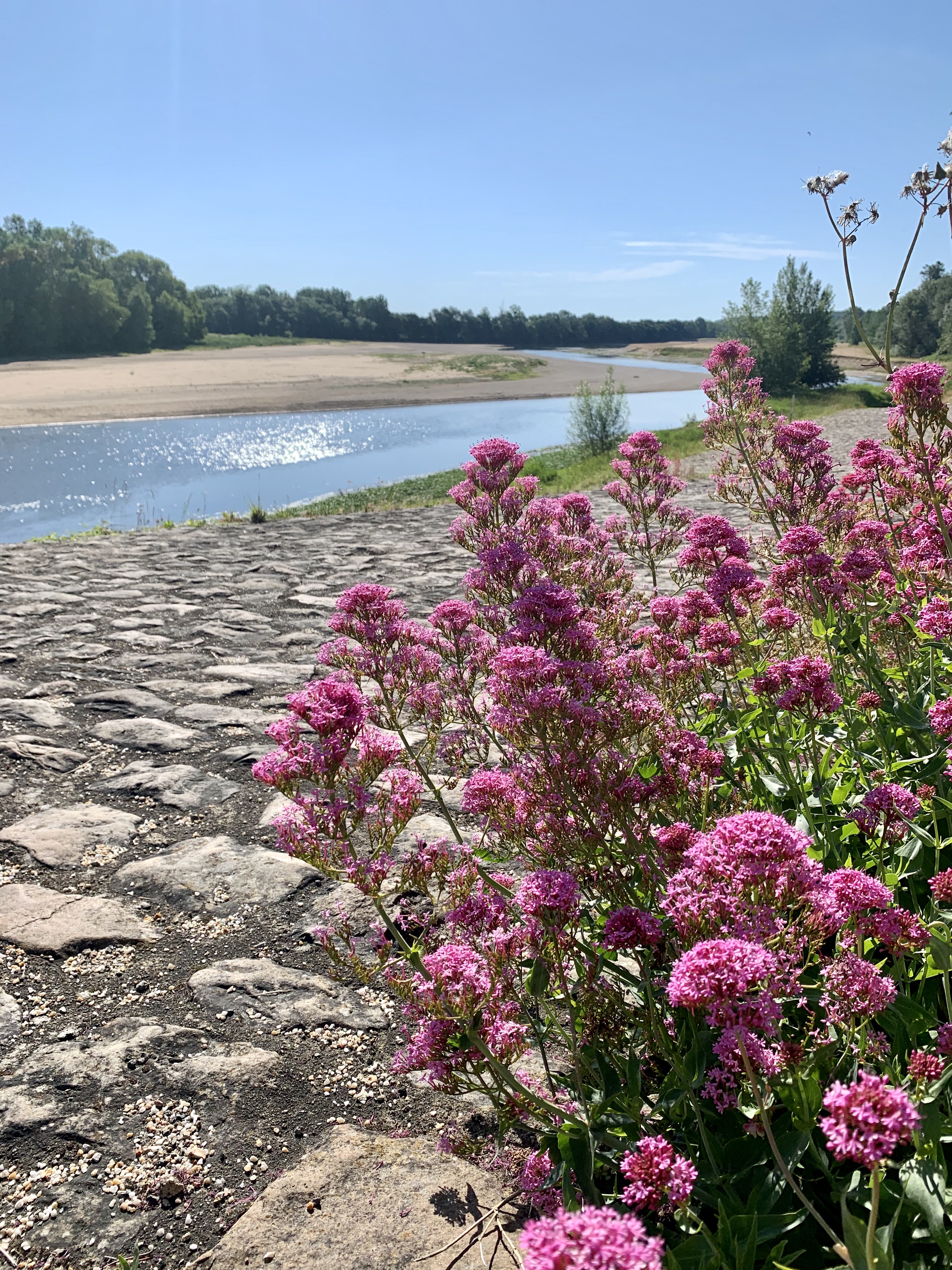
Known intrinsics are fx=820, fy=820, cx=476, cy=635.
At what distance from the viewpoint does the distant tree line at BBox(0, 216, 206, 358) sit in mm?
61531

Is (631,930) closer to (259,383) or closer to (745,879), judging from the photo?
(745,879)

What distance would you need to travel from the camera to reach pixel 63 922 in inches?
149

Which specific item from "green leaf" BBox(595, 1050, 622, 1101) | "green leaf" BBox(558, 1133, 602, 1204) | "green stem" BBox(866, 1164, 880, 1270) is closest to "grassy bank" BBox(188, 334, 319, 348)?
"green leaf" BBox(595, 1050, 622, 1101)

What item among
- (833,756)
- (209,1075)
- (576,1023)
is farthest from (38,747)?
(833,756)

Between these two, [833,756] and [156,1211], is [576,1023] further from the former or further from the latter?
[833,756]

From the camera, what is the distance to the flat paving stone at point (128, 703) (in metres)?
6.26

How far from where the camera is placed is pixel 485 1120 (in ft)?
9.12

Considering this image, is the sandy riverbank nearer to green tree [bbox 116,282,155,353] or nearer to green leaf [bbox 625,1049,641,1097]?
green tree [bbox 116,282,155,353]

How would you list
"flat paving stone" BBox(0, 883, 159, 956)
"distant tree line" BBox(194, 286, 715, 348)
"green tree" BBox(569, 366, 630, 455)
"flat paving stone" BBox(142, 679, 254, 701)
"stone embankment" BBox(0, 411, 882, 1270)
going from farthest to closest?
"distant tree line" BBox(194, 286, 715, 348) → "green tree" BBox(569, 366, 630, 455) → "flat paving stone" BBox(142, 679, 254, 701) → "flat paving stone" BBox(0, 883, 159, 956) → "stone embankment" BBox(0, 411, 882, 1270)

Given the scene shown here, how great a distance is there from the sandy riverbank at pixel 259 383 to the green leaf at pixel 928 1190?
41.1 m

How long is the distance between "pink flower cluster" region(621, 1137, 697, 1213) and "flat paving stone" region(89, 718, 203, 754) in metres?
4.68

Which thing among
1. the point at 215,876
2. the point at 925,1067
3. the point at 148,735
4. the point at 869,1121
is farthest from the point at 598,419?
the point at 869,1121

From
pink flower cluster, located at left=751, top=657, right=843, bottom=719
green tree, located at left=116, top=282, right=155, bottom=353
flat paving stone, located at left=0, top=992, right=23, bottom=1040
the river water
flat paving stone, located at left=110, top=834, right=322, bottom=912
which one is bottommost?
flat paving stone, located at left=0, top=992, right=23, bottom=1040

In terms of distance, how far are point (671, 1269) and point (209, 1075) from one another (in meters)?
1.88
